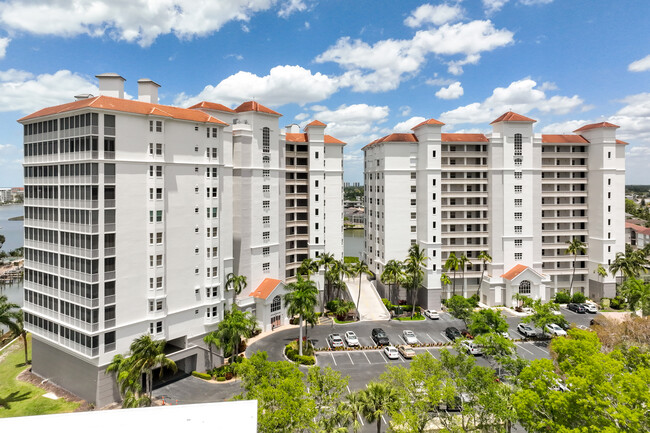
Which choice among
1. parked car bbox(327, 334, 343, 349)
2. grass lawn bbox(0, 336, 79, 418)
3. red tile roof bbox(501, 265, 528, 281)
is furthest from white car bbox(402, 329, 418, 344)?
grass lawn bbox(0, 336, 79, 418)

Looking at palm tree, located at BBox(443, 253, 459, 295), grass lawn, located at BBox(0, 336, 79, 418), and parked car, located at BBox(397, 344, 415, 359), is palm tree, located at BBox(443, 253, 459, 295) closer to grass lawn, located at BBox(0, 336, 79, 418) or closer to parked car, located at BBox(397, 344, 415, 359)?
parked car, located at BBox(397, 344, 415, 359)

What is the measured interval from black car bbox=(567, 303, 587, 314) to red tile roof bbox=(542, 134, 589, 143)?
30136 mm

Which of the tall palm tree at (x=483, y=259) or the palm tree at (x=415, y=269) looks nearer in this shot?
the palm tree at (x=415, y=269)

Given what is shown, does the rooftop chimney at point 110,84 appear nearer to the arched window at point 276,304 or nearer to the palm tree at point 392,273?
the arched window at point 276,304

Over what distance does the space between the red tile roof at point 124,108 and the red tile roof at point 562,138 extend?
60.7 m

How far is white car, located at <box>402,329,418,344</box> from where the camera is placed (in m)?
51.3

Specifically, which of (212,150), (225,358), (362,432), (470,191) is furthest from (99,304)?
(470,191)

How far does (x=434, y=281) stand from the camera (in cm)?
6506

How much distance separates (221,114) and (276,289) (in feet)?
88.8

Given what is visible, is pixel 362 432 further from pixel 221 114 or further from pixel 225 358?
pixel 221 114

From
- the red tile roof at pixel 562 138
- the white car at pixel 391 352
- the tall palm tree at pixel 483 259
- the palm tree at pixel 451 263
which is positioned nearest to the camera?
the white car at pixel 391 352

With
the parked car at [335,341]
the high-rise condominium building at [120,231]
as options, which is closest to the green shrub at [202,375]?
the high-rise condominium building at [120,231]

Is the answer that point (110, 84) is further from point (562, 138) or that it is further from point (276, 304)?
point (562, 138)

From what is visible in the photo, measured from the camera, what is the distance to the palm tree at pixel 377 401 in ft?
81.2
